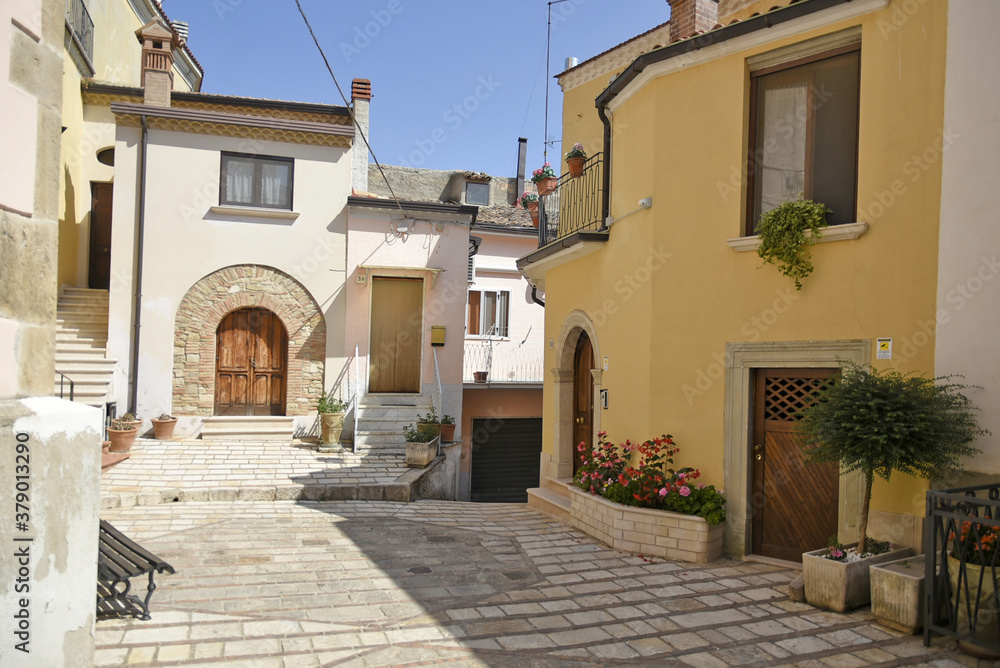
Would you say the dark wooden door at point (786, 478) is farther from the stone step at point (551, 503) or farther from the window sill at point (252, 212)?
the window sill at point (252, 212)

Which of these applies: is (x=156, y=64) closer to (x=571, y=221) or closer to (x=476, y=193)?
(x=571, y=221)

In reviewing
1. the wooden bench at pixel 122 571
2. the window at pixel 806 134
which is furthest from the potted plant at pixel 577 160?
the wooden bench at pixel 122 571

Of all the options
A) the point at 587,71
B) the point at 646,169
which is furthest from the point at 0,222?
the point at 587,71

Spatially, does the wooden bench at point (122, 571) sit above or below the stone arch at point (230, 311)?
below

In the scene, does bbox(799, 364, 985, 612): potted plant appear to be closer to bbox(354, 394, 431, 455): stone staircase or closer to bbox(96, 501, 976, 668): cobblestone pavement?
bbox(96, 501, 976, 668): cobblestone pavement

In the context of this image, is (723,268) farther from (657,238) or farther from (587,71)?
(587,71)

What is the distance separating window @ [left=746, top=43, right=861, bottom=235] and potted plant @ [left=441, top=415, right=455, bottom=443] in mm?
7833

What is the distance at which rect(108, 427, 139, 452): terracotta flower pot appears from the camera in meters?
11.4

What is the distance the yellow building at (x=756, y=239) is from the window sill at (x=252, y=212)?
24.4 ft

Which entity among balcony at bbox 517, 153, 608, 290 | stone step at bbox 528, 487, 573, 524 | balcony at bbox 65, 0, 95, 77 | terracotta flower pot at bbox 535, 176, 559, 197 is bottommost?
stone step at bbox 528, 487, 573, 524

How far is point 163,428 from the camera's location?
13.0m

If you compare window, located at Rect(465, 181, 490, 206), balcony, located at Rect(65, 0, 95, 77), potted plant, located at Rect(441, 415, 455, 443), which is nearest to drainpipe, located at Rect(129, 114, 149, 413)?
A: balcony, located at Rect(65, 0, 95, 77)

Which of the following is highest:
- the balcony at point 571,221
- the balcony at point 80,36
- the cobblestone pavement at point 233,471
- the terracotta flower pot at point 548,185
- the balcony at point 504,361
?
the balcony at point 80,36

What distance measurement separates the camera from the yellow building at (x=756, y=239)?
20.8 ft
